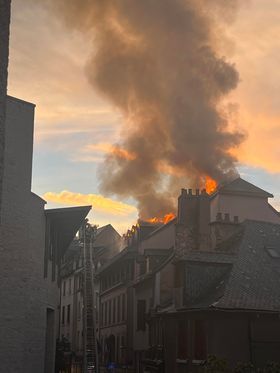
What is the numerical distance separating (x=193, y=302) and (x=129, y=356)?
16828 mm

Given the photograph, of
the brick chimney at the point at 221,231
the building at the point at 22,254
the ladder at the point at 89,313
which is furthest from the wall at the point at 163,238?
the building at the point at 22,254

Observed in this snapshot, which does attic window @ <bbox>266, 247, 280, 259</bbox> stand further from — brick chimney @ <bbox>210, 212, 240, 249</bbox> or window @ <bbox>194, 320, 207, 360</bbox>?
window @ <bbox>194, 320, 207, 360</bbox>

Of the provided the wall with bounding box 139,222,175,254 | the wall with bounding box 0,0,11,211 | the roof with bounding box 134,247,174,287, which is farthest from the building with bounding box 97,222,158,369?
the wall with bounding box 0,0,11,211

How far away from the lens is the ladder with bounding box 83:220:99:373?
101 feet

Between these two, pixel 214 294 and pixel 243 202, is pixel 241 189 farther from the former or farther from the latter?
pixel 214 294

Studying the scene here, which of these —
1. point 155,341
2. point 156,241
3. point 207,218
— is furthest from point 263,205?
point 155,341

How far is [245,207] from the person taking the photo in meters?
41.9

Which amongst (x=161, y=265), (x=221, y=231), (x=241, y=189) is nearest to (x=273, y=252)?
(x=221, y=231)

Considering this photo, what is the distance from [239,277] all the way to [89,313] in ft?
51.7

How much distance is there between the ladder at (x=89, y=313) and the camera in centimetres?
3086

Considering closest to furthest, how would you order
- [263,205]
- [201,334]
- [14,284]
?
[14,284]
[201,334]
[263,205]

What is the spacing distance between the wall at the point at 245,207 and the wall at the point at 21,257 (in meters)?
22.1

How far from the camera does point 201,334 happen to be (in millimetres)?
21391

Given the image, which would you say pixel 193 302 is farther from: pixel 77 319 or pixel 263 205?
pixel 77 319
